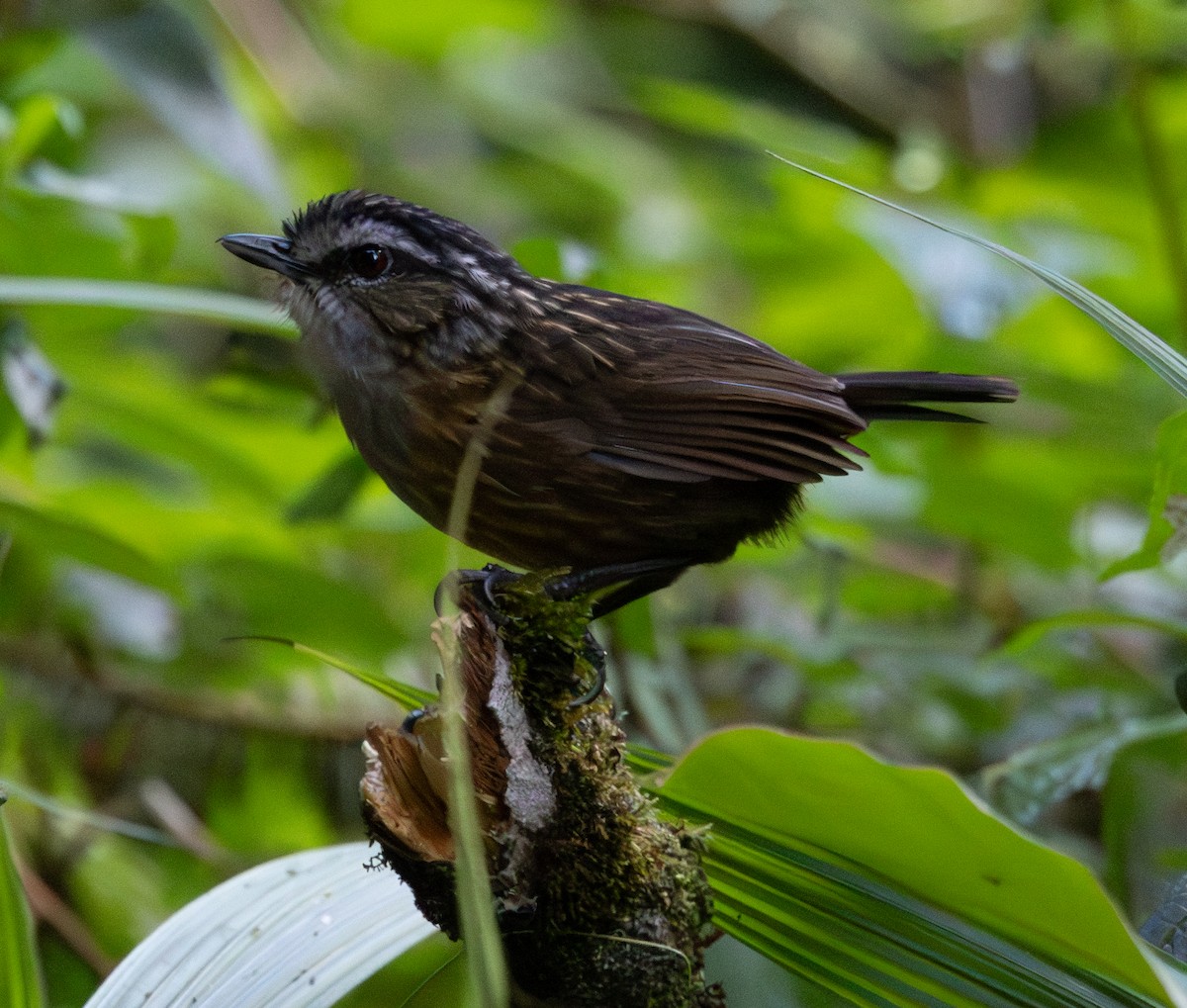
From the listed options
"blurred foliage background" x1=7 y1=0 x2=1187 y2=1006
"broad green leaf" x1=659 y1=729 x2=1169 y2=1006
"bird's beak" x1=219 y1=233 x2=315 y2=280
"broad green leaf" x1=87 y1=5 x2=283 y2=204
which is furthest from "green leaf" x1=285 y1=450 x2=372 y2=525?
"broad green leaf" x1=659 y1=729 x2=1169 y2=1006

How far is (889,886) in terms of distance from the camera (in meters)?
1.51

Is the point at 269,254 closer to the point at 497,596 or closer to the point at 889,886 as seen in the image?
the point at 497,596

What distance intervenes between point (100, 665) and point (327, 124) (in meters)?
3.33

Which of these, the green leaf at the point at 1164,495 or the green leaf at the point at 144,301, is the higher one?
the green leaf at the point at 144,301

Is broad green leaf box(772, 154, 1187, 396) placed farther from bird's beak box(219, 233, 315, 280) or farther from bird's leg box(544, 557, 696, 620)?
bird's beak box(219, 233, 315, 280)

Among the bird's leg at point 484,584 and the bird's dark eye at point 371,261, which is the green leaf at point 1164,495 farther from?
the bird's dark eye at point 371,261

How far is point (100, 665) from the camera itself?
3400 millimetres

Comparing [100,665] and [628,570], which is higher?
[100,665]

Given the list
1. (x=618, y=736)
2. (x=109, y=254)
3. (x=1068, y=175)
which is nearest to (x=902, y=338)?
(x=1068, y=175)

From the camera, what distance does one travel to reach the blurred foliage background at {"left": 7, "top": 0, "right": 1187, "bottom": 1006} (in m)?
2.62

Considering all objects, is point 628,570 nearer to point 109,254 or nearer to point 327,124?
point 109,254

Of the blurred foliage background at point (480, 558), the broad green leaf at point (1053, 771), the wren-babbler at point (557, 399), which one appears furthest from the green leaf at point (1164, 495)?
the broad green leaf at point (1053, 771)

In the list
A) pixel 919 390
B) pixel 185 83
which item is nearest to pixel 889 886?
pixel 919 390

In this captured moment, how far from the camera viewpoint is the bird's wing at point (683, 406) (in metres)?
1.96
